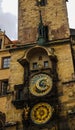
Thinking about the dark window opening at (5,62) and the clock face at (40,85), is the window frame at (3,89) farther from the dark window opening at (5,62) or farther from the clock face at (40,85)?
the clock face at (40,85)

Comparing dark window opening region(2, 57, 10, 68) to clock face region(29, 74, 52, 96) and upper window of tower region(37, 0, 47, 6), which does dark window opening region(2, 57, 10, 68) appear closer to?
upper window of tower region(37, 0, 47, 6)

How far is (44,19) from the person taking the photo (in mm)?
24547

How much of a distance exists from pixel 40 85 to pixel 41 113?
1.87 meters

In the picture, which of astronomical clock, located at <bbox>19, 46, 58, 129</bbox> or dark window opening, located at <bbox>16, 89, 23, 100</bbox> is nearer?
astronomical clock, located at <bbox>19, 46, 58, 129</bbox>

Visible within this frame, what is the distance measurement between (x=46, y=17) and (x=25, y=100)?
7.14 metres

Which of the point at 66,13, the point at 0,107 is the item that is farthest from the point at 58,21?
the point at 0,107

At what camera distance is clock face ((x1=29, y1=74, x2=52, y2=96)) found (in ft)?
67.5

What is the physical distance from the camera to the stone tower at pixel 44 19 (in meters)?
23.7

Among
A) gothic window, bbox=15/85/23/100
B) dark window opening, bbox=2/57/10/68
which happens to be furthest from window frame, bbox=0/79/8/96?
gothic window, bbox=15/85/23/100

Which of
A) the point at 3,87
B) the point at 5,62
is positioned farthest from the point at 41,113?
the point at 5,62

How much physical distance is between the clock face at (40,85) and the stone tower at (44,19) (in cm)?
340

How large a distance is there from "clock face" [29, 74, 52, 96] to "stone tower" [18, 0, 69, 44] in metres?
3.40

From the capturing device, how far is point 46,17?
2462 centimetres

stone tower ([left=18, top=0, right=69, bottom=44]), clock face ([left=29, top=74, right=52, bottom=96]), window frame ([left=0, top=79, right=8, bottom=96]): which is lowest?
window frame ([left=0, top=79, right=8, bottom=96])
